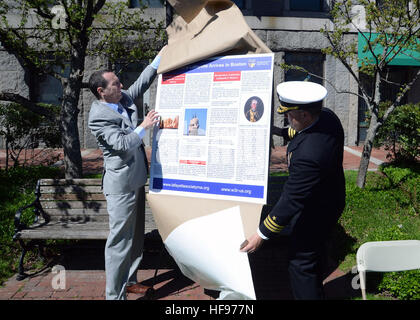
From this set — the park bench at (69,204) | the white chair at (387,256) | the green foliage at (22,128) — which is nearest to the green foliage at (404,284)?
the white chair at (387,256)

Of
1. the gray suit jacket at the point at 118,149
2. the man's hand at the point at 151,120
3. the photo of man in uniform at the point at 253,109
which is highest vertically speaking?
the photo of man in uniform at the point at 253,109

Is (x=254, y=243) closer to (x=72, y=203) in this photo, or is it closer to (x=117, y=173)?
(x=117, y=173)

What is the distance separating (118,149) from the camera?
127 inches

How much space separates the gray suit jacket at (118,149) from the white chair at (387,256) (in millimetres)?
1931

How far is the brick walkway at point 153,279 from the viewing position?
12.9 feet

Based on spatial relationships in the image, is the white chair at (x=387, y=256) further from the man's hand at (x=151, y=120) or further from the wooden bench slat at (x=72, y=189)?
the wooden bench slat at (x=72, y=189)

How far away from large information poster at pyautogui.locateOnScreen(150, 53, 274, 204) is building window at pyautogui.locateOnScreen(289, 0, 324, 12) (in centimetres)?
1214

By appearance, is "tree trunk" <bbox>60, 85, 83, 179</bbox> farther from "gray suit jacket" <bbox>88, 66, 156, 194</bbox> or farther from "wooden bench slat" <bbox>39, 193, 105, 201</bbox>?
"gray suit jacket" <bbox>88, 66, 156, 194</bbox>

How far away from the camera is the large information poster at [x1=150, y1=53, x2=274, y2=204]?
2801 millimetres

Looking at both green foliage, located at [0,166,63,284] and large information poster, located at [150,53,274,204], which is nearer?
large information poster, located at [150,53,274,204]

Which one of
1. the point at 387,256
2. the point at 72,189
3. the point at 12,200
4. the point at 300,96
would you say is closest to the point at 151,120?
the point at 300,96

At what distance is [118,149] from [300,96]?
1.53 meters

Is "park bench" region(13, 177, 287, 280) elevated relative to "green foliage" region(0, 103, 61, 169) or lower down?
lower down

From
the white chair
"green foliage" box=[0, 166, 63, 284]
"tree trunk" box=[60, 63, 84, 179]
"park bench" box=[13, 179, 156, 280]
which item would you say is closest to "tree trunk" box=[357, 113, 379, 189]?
"park bench" box=[13, 179, 156, 280]
